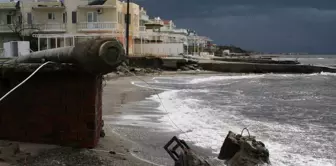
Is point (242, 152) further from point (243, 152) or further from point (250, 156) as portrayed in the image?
point (250, 156)

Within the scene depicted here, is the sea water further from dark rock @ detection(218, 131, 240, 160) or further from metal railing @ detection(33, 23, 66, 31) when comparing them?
metal railing @ detection(33, 23, 66, 31)

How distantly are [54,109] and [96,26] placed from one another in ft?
126

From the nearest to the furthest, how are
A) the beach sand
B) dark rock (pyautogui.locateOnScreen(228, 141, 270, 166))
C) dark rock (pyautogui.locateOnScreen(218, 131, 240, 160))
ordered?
1. the beach sand
2. dark rock (pyautogui.locateOnScreen(228, 141, 270, 166))
3. dark rock (pyautogui.locateOnScreen(218, 131, 240, 160))

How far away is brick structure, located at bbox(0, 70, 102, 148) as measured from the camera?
322 inches

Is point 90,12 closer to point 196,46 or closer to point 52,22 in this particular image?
point 52,22

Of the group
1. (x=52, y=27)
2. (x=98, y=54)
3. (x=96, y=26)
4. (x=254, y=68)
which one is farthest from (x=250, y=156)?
(x=254, y=68)

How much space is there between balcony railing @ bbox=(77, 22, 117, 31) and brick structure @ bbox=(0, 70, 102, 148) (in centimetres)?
3727

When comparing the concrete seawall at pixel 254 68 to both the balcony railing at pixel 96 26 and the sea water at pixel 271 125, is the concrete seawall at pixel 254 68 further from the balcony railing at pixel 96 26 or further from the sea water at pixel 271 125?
the sea water at pixel 271 125

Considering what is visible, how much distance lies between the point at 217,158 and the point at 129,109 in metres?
7.64

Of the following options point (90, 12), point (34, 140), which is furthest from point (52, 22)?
point (34, 140)

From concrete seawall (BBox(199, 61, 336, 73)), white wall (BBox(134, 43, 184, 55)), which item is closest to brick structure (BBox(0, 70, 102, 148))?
white wall (BBox(134, 43, 184, 55))

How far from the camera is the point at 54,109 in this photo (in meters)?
8.38

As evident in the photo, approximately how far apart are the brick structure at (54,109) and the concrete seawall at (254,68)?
4409 cm

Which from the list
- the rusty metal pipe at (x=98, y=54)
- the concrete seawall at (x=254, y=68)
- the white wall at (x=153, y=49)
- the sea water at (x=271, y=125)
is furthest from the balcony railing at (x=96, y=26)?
the rusty metal pipe at (x=98, y=54)
